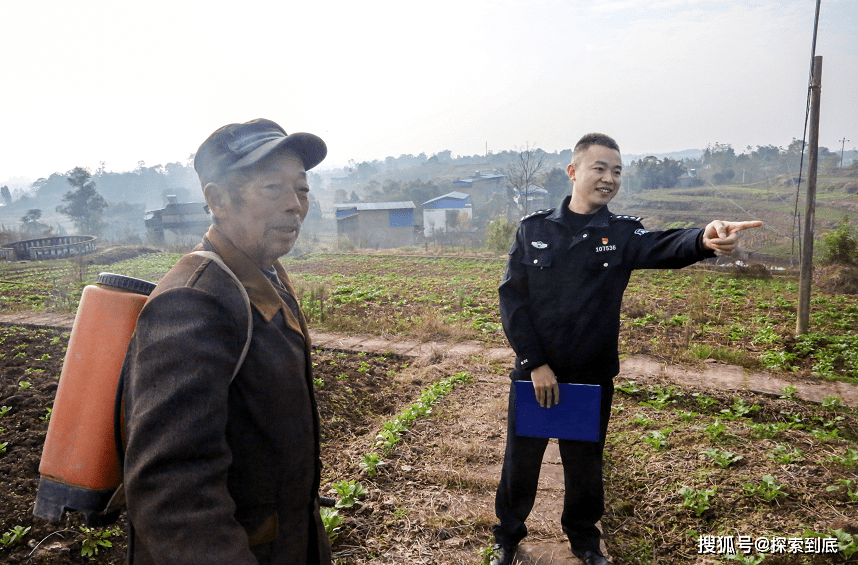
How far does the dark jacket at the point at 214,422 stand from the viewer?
1.03 meters

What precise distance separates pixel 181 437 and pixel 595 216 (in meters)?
2.10

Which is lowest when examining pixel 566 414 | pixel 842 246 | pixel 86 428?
pixel 566 414

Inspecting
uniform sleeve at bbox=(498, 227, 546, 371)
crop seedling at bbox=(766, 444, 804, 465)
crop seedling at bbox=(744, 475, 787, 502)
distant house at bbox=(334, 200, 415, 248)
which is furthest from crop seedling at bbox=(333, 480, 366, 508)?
distant house at bbox=(334, 200, 415, 248)

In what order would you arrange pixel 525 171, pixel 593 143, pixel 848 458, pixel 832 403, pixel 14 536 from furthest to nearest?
1. pixel 525 171
2. pixel 832 403
3. pixel 848 458
4. pixel 14 536
5. pixel 593 143

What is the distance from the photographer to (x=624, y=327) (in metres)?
8.01

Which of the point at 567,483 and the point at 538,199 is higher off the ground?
the point at 538,199

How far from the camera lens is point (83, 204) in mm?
35188

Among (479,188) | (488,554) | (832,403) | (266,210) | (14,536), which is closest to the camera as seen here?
(266,210)

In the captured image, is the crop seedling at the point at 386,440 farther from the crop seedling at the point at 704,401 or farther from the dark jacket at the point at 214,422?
the crop seedling at the point at 704,401

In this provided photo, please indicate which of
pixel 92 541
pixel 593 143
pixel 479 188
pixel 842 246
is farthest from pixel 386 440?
pixel 479 188

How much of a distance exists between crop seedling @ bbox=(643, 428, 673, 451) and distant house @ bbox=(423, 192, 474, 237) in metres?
32.1

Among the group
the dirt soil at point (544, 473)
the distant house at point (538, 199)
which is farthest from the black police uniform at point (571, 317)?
the distant house at point (538, 199)

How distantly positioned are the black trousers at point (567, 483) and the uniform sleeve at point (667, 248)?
0.64 metres

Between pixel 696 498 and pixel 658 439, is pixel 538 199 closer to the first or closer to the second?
pixel 658 439
